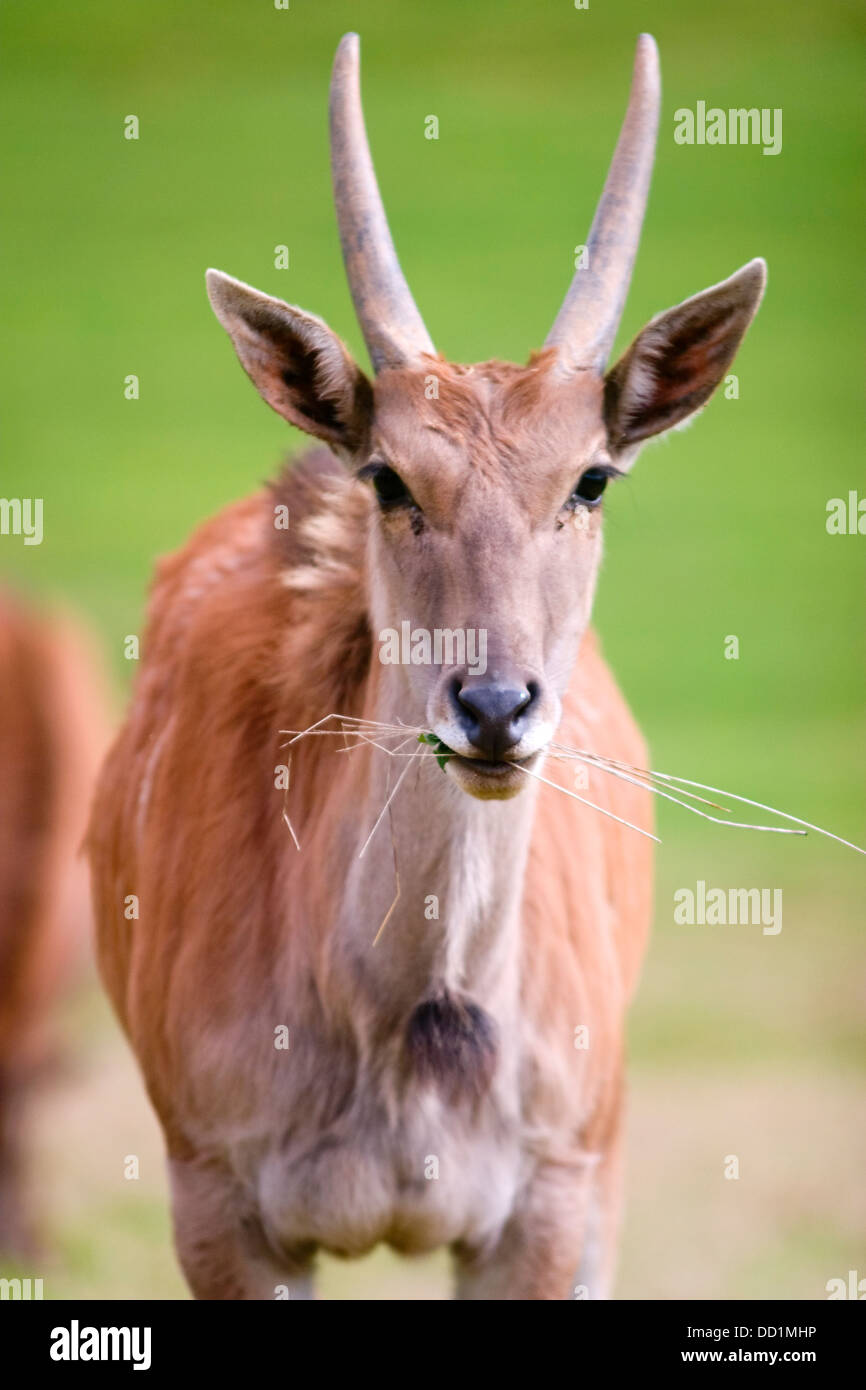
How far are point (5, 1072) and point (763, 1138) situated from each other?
3228mm

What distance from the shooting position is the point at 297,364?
367cm

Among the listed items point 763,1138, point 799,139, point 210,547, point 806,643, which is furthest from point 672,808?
point 210,547

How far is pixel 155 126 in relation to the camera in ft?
41.9

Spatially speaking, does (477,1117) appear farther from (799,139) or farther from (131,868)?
(799,139)

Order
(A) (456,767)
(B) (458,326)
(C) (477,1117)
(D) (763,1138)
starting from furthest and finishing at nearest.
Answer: (B) (458,326), (D) (763,1138), (C) (477,1117), (A) (456,767)

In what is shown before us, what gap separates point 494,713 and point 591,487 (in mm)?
665

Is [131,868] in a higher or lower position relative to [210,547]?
lower

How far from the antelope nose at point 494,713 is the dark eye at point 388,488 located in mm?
497

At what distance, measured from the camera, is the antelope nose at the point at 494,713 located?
10.3 ft

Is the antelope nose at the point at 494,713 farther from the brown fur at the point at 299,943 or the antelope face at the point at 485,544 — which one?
the brown fur at the point at 299,943

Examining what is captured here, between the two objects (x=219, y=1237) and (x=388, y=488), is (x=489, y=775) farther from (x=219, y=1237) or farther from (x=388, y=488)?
(x=219, y=1237)

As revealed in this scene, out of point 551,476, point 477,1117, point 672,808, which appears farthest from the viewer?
point 672,808

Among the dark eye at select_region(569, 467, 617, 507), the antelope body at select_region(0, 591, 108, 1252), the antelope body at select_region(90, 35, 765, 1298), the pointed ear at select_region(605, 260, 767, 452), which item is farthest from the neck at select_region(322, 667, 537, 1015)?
the antelope body at select_region(0, 591, 108, 1252)

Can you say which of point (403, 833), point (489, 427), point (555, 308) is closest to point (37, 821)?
point (403, 833)
